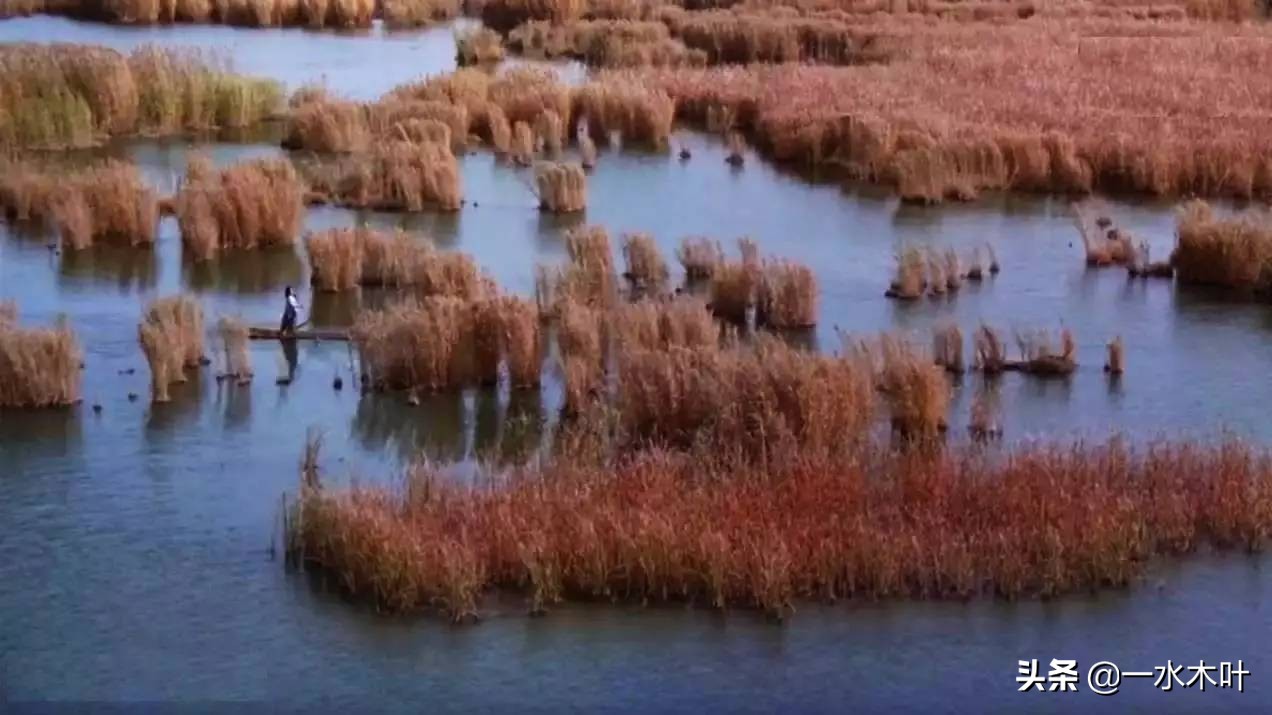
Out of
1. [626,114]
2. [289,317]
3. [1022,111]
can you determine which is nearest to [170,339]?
[289,317]

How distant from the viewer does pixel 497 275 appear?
691 inches

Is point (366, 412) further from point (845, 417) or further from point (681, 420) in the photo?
point (845, 417)

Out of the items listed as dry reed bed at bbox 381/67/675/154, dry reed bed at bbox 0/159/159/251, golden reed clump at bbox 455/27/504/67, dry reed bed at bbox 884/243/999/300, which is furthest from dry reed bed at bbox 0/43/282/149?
dry reed bed at bbox 884/243/999/300

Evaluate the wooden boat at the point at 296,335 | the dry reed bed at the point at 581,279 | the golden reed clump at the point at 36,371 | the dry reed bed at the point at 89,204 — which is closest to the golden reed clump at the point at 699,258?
the dry reed bed at the point at 581,279

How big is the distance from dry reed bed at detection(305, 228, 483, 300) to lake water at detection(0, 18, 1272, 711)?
31 cm

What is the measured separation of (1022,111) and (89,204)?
1212 centimetres

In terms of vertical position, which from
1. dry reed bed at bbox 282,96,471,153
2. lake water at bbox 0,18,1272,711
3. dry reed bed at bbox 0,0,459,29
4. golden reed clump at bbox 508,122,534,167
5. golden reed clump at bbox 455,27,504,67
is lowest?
lake water at bbox 0,18,1272,711

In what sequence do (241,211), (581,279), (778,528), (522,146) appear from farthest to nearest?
1. (522,146)
2. (241,211)
3. (581,279)
4. (778,528)

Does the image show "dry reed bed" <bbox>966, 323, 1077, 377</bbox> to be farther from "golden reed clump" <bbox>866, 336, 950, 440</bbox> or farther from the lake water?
"golden reed clump" <bbox>866, 336, 950, 440</bbox>

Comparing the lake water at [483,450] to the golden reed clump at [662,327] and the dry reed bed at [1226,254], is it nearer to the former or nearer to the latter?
the dry reed bed at [1226,254]

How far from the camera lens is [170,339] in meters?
14.4

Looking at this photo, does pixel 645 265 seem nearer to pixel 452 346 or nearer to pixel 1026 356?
pixel 452 346

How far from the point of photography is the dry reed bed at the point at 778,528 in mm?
10484

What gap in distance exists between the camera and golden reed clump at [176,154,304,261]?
18531 mm
